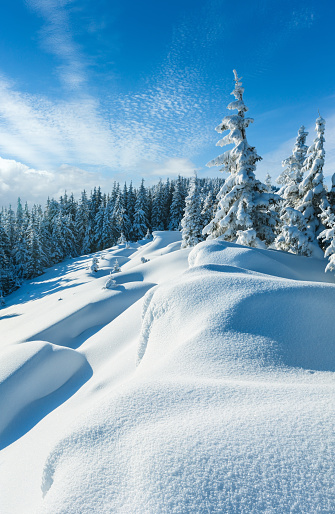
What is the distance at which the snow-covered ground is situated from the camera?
1732mm

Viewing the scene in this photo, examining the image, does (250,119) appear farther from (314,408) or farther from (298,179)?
(314,408)

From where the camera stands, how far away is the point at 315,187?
14.7 m

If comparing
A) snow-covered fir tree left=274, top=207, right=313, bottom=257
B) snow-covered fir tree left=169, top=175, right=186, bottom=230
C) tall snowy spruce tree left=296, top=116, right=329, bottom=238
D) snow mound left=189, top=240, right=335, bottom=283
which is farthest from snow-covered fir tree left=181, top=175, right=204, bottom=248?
snow-covered fir tree left=169, top=175, right=186, bottom=230

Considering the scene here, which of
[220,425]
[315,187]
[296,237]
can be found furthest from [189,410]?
[315,187]

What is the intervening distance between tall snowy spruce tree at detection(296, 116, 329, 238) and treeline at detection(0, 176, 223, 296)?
2662 cm

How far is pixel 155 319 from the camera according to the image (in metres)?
5.09

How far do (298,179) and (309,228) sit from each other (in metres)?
4.72

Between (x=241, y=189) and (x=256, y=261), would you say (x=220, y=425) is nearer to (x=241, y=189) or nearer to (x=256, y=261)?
(x=256, y=261)

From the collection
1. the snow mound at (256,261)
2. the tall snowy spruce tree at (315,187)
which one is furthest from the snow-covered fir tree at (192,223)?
the snow mound at (256,261)

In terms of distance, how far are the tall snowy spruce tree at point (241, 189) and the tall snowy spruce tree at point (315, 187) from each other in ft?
9.11

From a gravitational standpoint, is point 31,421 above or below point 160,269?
below

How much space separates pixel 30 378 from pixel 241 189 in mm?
12415

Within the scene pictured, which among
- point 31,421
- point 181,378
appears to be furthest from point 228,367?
point 31,421

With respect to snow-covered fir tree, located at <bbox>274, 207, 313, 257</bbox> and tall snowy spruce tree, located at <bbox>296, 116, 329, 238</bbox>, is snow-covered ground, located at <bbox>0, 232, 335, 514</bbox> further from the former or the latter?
tall snowy spruce tree, located at <bbox>296, 116, 329, 238</bbox>
